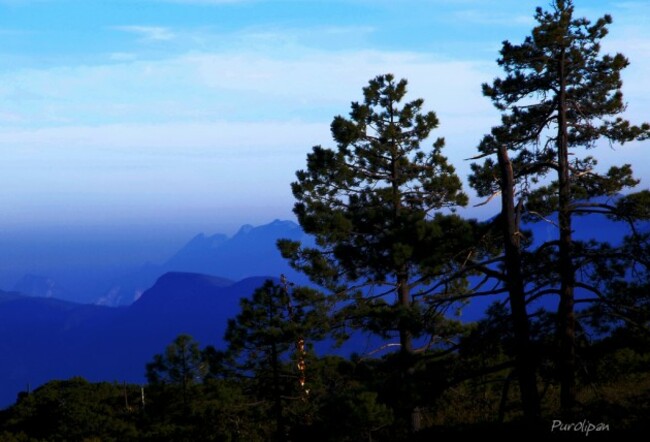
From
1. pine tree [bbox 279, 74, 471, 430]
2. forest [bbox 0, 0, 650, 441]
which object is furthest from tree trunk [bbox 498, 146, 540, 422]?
pine tree [bbox 279, 74, 471, 430]

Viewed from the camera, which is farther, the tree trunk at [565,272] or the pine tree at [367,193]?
the pine tree at [367,193]

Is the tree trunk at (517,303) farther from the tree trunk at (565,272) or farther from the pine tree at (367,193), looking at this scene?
the pine tree at (367,193)

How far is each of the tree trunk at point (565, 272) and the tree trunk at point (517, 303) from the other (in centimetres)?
69

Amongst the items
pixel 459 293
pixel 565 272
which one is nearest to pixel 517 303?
pixel 565 272

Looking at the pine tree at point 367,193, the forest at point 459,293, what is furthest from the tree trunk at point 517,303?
the pine tree at point 367,193

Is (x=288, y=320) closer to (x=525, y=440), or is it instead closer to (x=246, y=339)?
(x=246, y=339)

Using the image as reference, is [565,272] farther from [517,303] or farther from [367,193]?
[367,193]

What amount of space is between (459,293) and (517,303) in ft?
17.2

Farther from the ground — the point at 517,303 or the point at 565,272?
the point at 565,272

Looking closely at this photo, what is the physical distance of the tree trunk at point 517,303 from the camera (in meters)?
9.95

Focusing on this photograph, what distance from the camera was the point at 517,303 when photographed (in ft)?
32.8

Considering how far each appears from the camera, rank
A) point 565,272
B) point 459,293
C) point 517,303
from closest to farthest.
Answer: point 517,303 < point 565,272 < point 459,293

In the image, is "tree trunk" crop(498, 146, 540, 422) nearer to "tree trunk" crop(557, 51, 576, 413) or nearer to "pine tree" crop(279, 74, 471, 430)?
"tree trunk" crop(557, 51, 576, 413)

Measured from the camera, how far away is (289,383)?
2445 cm
